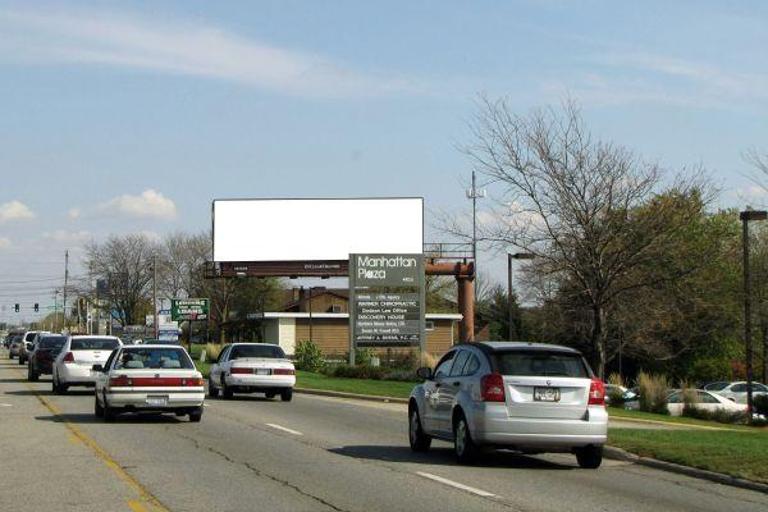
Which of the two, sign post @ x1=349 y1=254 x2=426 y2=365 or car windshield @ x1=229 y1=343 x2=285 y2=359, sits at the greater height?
sign post @ x1=349 y1=254 x2=426 y2=365

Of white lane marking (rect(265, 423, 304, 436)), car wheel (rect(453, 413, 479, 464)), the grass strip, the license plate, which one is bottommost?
white lane marking (rect(265, 423, 304, 436))

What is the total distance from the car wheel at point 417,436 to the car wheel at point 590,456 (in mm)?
2467

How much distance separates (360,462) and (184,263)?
95.4m

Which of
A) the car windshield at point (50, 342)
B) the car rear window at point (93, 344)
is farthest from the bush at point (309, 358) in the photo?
the car rear window at point (93, 344)

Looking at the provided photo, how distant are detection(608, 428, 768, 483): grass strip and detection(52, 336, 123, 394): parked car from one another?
16201 mm

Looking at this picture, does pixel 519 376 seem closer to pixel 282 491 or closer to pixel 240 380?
pixel 282 491

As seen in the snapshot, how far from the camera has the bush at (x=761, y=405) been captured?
1438 inches

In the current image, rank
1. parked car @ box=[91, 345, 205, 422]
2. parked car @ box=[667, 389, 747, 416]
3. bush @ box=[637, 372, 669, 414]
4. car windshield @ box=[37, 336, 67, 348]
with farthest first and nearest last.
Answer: car windshield @ box=[37, 336, 67, 348] → parked car @ box=[667, 389, 747, 416] → bush @ box=[637, 372, 669, 414] → parked car @ box=[91, 345, 205, 422]

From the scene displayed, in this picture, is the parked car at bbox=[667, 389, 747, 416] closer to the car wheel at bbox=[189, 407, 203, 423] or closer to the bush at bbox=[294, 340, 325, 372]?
the car wheel at bbox=[189, 407, 203, 423]

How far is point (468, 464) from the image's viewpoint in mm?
15094

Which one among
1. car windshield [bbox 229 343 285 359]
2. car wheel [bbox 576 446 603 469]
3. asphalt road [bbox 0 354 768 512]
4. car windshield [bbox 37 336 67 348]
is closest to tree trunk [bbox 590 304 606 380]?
car windshield [bbox 229 343 285 359]

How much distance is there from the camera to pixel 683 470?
14.8m

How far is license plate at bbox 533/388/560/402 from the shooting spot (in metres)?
14.5

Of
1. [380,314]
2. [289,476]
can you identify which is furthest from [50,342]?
[289,476]
